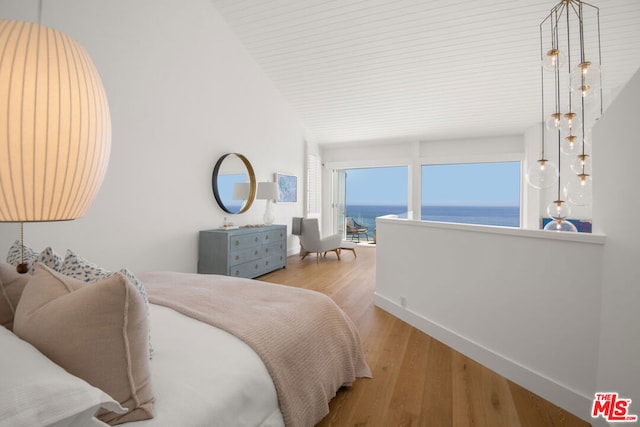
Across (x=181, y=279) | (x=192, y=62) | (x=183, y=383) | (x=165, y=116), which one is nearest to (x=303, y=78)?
(x=192, y=62)

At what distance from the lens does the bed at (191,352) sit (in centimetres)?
67

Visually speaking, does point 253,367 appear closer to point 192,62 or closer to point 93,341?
point 93,341

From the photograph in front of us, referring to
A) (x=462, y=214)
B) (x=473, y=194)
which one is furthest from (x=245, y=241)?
(x=473, y=194)

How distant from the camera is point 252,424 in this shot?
3.44 feet

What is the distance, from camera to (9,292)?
3.32 ft

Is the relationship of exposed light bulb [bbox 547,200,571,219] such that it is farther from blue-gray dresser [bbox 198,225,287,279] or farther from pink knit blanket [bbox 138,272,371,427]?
blue-gray dresser [bbox 198,225,287,279]

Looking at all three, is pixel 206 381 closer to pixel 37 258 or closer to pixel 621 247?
pixel 37 258

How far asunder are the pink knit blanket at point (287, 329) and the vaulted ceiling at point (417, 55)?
151 inches

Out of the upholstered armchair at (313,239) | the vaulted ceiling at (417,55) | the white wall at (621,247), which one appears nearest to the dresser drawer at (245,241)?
the upholstered armchair at (313,239)

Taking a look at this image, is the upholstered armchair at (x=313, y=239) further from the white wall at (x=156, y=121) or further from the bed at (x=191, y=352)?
the bed at (x=191, y=352)

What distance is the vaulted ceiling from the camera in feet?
12.2

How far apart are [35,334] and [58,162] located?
0.43 metres

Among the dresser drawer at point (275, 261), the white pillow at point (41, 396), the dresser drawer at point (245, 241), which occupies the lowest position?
the dresser drawer at point (275, 261)

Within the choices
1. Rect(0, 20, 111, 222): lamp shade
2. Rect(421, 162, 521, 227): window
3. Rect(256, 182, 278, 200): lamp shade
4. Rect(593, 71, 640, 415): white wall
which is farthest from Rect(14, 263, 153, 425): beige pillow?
Rect(421, 162, 521, 227): window
